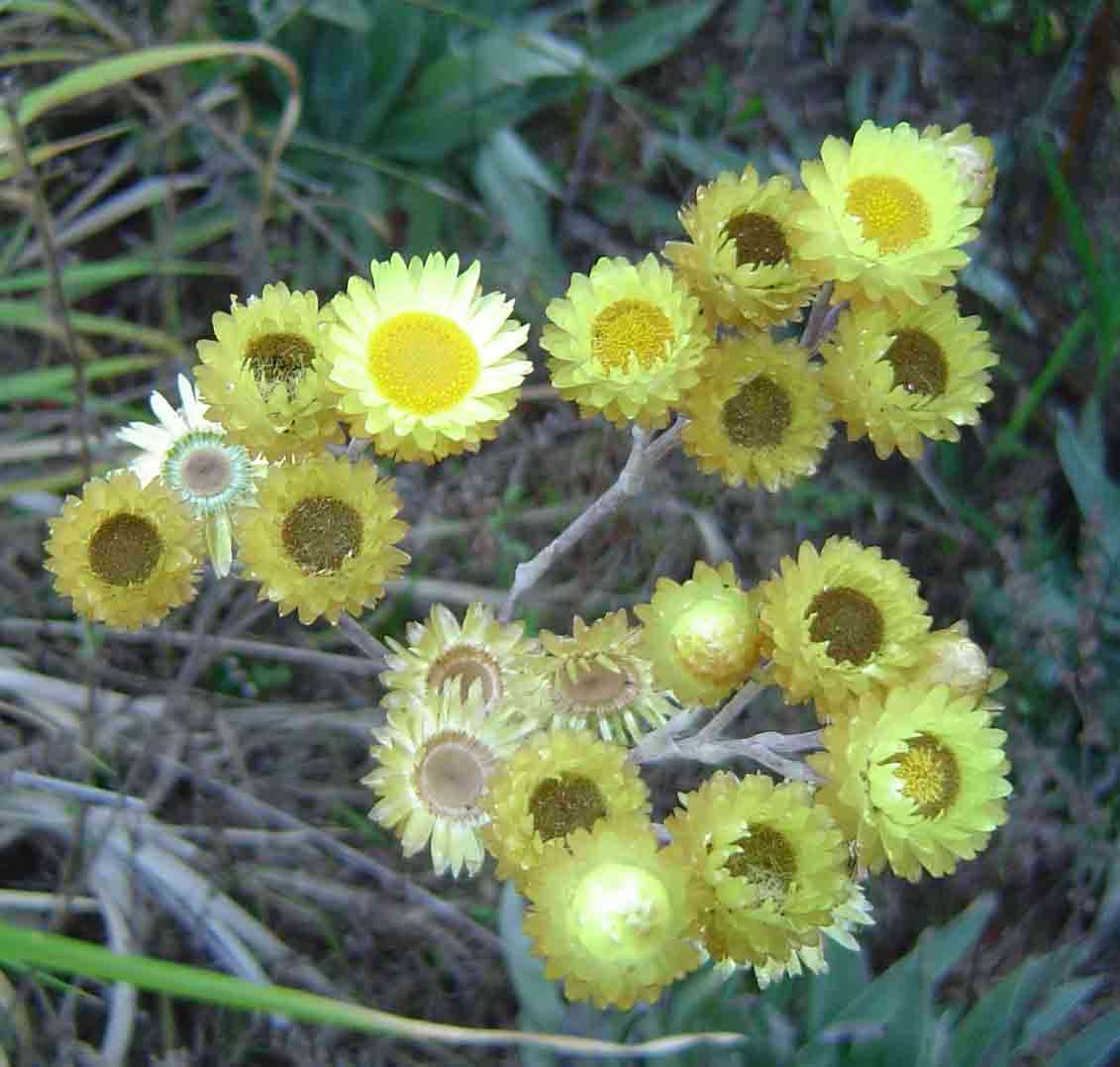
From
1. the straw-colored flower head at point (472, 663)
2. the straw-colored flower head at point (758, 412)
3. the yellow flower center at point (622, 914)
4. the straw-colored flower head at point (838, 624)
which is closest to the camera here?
the yellow flower center at point (622, 914)

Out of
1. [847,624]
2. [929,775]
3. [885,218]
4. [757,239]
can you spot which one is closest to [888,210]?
[885,218]

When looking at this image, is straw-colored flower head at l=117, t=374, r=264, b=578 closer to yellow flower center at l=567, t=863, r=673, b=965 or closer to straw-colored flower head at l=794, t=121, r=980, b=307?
yellow flower center at l=567, t=863, r=673, b=965

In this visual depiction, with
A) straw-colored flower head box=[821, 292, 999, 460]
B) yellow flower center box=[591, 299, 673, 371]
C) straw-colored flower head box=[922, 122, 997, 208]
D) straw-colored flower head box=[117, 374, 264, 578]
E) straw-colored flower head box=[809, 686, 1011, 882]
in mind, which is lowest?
straw-colored flower head box=[809, 686, 1011, 882]

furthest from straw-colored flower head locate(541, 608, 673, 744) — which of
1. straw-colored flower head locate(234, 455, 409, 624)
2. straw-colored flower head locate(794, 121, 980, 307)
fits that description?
straw-colored flower head locate(794, 121, 980, 307)

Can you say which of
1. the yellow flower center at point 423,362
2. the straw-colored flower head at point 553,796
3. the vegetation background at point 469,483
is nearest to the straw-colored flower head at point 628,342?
the yellow flower center at point 423,362

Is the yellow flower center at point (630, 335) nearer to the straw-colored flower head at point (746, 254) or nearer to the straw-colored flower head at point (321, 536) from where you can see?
the straw-colored flower head at point (746, 254)

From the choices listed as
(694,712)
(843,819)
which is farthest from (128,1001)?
(843,819)

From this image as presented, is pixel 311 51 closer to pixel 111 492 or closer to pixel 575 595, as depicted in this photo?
pixel 575 595
